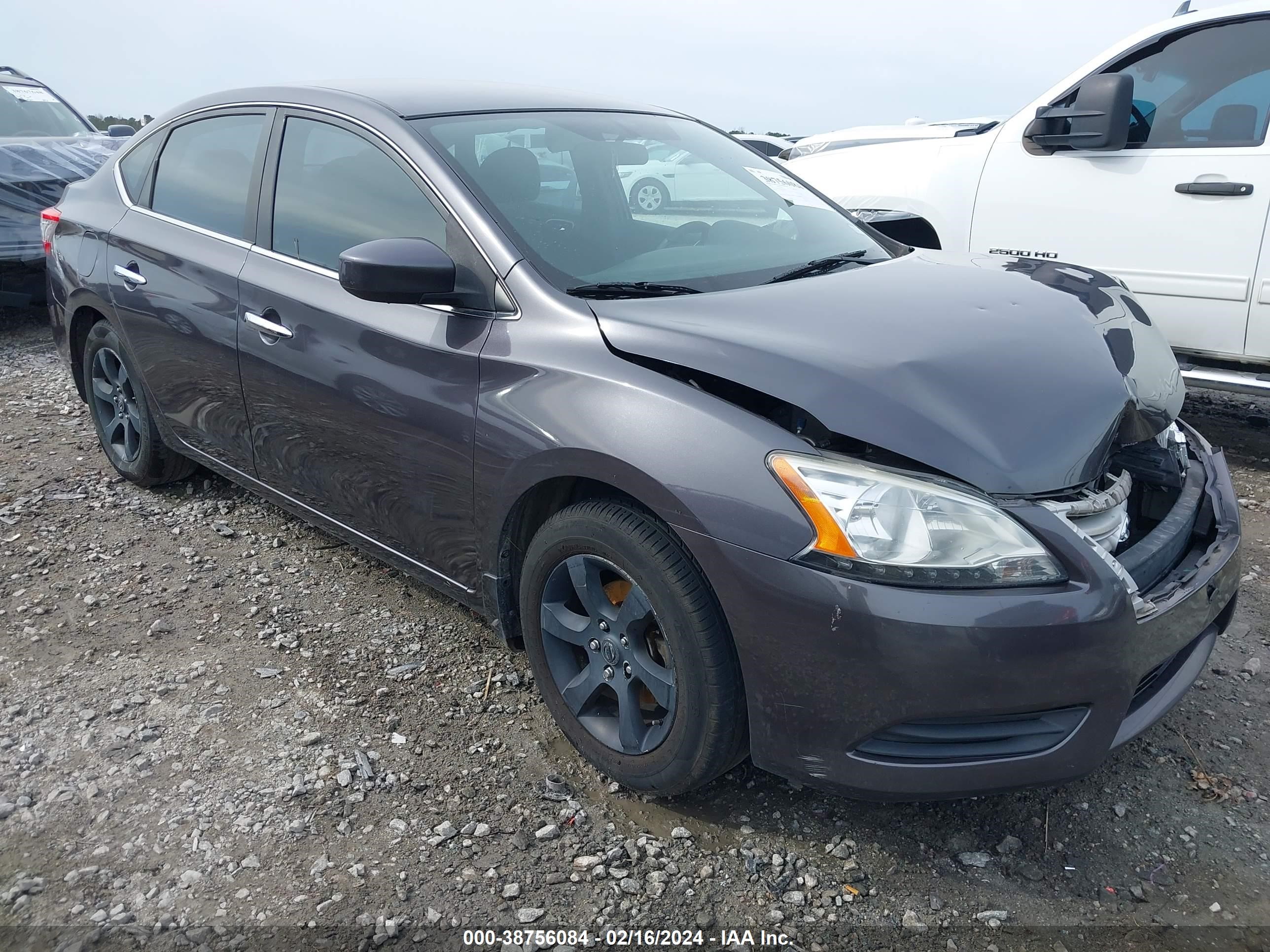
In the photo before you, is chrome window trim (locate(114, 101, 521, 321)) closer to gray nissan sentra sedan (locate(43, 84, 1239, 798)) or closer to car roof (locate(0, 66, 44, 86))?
gray nissan sentra sedan (locate(43, 84, 1239, 798))

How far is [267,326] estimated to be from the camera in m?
3.05

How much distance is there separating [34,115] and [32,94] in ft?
1.21

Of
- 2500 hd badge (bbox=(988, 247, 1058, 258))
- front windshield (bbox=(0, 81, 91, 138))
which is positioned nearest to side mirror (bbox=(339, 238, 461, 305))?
2500 hd badge (bbox=(988, 247, 1058, 258))

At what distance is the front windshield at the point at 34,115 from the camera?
789cm

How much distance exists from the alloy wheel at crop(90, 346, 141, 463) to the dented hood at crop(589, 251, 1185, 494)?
2.63 meters

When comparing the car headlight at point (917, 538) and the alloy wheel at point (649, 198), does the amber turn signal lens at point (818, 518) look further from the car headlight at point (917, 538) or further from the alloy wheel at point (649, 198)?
the alloy wheel at point (649, 198)

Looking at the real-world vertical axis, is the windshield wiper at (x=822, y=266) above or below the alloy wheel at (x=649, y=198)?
below

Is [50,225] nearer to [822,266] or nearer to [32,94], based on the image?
[822,266]

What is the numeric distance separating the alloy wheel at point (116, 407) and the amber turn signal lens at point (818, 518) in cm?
306

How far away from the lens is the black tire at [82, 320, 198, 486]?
395 centimetres

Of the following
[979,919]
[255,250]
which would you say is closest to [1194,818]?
[979,919]

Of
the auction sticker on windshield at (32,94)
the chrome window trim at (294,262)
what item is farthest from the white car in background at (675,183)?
the auction sticker on windshield at (32,94)

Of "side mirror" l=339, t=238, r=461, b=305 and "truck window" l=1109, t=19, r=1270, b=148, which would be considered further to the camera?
"truck window" l=1109, t=19, r=1270, b=148

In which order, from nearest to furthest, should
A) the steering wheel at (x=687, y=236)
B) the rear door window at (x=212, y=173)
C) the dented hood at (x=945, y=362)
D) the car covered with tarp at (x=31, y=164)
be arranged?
the dented hood at (x=945, y=362), the steering wheel at (x=687, y=236), the rear door window at (x=212, y=173), the car covered with tarp at (x=31, y=164)
